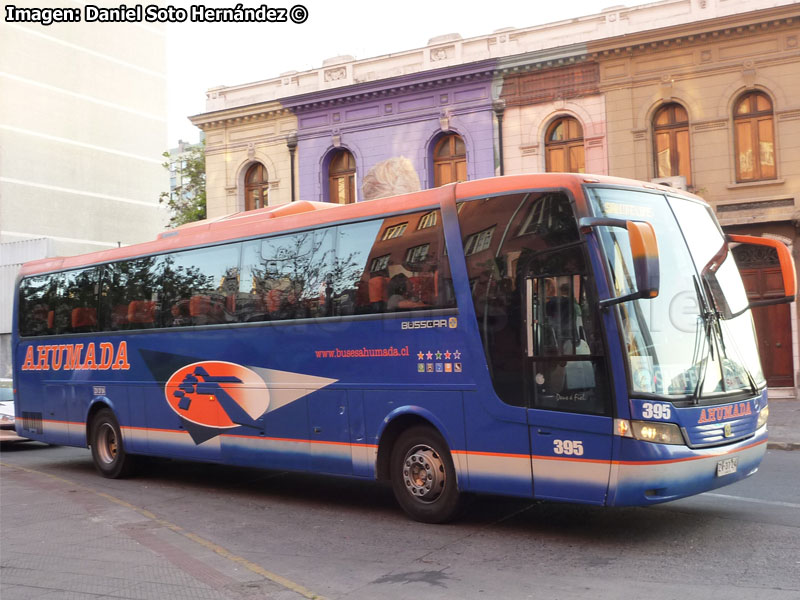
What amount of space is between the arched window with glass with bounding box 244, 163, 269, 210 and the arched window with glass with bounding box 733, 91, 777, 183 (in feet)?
49.4

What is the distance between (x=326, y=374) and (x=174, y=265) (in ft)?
12.3

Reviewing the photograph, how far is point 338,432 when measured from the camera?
10.2m

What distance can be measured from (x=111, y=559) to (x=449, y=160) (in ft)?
68.7

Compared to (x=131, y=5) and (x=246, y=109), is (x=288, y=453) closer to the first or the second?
(x=246, y=109)

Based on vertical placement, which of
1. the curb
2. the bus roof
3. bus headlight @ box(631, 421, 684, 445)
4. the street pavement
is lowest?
the street pavement

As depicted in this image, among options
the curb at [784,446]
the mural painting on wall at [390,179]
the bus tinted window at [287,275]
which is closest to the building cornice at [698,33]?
the mural painting on wall at [390,179]

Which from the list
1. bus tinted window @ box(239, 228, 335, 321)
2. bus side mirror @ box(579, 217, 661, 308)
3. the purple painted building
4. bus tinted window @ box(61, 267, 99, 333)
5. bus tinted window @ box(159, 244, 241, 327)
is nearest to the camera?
bus side mirror @ box(579, 217, 661, 308)

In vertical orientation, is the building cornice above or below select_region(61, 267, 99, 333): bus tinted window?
above

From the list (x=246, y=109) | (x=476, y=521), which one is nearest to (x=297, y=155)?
(x=246, y=109)

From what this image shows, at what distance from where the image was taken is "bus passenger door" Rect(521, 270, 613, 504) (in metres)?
7.75

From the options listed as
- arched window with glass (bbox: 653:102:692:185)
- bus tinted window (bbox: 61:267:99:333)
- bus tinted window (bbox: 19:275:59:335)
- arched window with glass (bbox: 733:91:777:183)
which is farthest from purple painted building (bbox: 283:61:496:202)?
bus tinted window (bbox: 61:267:99:333)

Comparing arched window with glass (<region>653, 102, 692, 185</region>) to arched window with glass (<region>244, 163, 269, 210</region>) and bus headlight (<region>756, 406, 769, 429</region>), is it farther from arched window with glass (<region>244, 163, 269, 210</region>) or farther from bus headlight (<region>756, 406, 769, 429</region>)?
bus headlight (<region>756, 406, 769, 429</region>)

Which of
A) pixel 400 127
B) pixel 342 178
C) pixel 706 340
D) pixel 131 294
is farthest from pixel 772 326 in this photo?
pixel 131 294

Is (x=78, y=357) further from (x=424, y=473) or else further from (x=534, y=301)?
(x=534, y=301)
